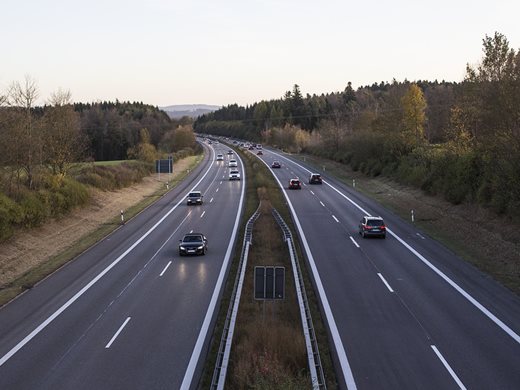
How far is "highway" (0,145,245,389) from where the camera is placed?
48.0 feet

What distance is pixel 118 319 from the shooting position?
760 inches

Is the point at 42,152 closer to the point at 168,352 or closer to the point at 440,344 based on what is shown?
the point at 168,352

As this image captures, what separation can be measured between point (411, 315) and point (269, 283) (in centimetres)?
587

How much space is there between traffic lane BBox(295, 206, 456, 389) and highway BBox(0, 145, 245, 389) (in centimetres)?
445

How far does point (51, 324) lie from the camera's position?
62.4ft

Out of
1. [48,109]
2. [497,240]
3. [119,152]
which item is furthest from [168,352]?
[119,152]

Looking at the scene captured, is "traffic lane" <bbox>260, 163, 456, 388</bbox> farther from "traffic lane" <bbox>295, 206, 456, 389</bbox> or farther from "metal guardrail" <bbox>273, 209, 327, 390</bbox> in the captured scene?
"metal guardrail" <bbox>273, 209, 327, 390</bbox>

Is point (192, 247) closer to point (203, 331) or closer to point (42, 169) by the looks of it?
point (203, 331)

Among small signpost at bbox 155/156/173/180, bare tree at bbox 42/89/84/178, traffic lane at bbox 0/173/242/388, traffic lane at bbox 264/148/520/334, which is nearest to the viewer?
traffic lane at bbox 0/173/242/388

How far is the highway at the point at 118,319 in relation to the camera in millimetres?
14641

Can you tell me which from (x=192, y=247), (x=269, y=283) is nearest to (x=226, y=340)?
(x=269, y=283)

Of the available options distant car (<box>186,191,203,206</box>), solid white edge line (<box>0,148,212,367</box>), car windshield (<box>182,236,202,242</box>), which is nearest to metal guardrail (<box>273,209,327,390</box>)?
car windshield (<box>182,236,202,242</box>)

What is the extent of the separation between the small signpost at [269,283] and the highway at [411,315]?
2415mm

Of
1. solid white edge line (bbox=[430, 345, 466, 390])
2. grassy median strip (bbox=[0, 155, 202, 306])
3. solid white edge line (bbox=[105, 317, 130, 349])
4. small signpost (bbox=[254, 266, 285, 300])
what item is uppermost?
small signpost (bbox=[254, 266, 285, 300])
